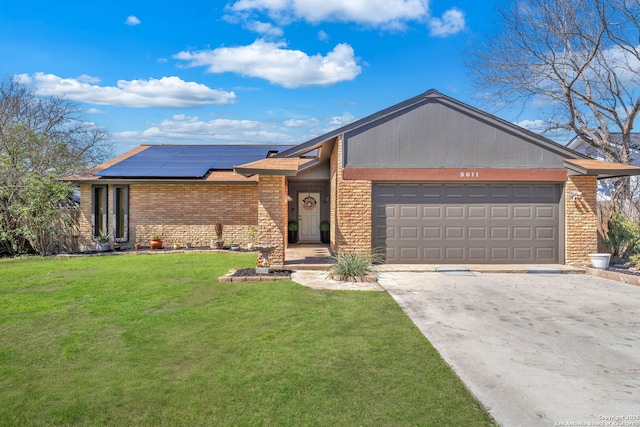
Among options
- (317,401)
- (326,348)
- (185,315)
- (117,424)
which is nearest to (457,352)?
(326,348)

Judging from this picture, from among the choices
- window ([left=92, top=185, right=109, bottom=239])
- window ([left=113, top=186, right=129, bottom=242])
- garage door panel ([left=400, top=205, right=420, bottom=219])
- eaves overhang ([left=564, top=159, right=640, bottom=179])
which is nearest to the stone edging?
garage door panel ([left=400, top=205, right=420, bottom=219])

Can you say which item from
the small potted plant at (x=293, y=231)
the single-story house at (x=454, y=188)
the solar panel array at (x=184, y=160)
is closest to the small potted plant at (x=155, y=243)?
the solar panel array at (x=184, y=160)

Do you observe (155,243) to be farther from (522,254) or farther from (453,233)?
(522,254)

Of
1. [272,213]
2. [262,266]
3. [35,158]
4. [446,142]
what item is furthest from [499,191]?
[35,158]

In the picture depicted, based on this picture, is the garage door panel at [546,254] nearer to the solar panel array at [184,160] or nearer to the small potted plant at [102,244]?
the solar panel array at [184,160]

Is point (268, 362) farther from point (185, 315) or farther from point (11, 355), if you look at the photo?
point (11, 355)

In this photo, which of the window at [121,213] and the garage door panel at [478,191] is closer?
the garage door panel at [478,191]

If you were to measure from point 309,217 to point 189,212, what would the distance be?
5225 millimetres

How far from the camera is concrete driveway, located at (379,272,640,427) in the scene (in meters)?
3.37

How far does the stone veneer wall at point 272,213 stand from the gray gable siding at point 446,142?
8.88 feet

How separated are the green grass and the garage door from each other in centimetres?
454

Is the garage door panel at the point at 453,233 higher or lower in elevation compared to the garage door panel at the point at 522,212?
lower

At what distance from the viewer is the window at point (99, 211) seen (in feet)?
50.3

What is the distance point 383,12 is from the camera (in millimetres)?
13680
